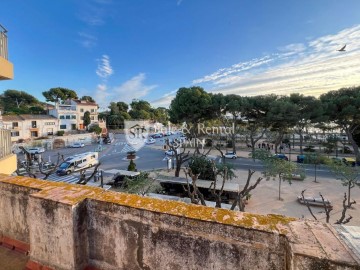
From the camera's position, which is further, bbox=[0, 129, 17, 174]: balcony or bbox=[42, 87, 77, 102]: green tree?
bbox=[42, 87, 77, 102]: green tree

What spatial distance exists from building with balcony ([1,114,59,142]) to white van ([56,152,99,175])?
70.3 ft

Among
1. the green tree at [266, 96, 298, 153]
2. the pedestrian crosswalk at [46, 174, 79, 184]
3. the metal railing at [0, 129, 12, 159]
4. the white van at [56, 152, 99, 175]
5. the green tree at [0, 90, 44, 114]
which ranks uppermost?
the green tree at [0, 90, 44, 114]

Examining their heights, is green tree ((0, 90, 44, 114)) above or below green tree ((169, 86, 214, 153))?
above

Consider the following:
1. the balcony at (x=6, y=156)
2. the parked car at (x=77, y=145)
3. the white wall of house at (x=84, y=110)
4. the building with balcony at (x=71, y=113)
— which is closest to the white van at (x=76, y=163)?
the balcony at (x=6, y=156)

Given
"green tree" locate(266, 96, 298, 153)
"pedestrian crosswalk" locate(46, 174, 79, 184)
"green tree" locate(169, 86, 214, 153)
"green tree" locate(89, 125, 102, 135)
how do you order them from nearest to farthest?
1. "pedestrian crosswalk" locate(46, 174, 79, 184)
2. "green tree" locate(266, 96, 298, 153)
3. "green tree" locate(169, 86, 214, 153)
4. "green tree" locate(89, 125, 102, 135)

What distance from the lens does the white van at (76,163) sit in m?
19.9

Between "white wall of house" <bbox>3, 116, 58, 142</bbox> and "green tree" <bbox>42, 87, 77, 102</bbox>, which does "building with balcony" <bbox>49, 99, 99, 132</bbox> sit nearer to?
"white wall of house" <bbox>3, 116, 58, 142</bbox>

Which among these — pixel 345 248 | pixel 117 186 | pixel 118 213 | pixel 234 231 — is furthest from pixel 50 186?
pixel 117 186

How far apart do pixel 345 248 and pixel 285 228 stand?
38 cm

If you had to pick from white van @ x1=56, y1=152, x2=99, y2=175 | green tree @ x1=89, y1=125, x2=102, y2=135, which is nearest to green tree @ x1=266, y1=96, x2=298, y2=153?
white van @ x1=56, y1=152, x2=99, y2=175

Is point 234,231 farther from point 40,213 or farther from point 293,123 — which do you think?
point 293,123

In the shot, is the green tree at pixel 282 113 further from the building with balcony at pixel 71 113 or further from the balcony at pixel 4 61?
the building with balcony at pixel 71 113

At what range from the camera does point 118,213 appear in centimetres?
207

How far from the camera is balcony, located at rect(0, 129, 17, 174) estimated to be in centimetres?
514
